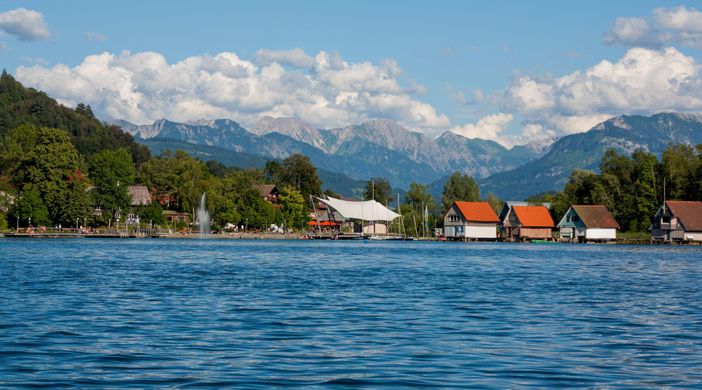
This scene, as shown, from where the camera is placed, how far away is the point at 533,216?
137 m

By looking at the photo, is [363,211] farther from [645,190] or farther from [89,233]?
[89,233]

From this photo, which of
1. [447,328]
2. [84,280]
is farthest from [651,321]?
[84,280]

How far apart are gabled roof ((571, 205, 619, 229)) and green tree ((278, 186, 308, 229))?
4434cm

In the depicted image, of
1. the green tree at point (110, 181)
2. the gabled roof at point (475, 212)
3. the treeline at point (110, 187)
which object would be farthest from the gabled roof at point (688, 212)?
the green tree at point (110, 181)

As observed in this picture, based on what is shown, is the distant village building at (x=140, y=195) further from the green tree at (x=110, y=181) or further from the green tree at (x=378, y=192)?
the green tree at (x=378, y=192)

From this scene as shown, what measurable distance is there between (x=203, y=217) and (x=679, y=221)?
63.2 m

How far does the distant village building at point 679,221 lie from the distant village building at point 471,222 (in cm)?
2809

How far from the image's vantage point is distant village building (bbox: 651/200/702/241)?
365 feet

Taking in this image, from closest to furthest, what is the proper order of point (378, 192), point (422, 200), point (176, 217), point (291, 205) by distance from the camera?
1. point (176, 217)
2. point (291, 205)
3. point (422, 200)
4. point (378, 192)

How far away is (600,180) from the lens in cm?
12694

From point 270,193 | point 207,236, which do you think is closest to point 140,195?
point 207,236

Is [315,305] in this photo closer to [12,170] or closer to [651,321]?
[651,321]

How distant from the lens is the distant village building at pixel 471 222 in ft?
444

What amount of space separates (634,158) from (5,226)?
82.3m
